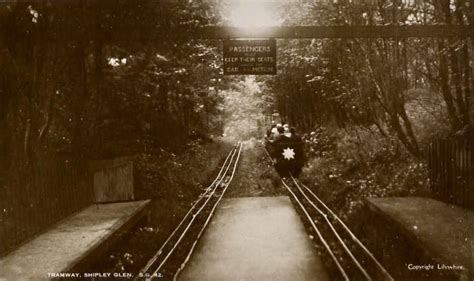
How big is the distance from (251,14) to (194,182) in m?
6.72


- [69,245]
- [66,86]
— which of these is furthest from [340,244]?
[66,86]

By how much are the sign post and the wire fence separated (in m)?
4.04

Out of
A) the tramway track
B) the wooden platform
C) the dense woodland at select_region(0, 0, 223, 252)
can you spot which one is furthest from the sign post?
the wooden platform

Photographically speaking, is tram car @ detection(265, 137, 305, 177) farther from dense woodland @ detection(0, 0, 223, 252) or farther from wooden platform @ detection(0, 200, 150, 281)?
wooden platform @ detection(0, 200, 150, 281)

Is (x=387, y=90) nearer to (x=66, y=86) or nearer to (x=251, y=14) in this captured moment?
(x=251, y=14)

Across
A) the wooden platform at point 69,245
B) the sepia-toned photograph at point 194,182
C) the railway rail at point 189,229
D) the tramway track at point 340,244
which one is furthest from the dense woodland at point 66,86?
the tramway track at point 340,244

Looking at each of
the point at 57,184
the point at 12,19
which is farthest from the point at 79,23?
the point at 57,184

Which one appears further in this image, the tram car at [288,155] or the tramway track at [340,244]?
the tram car at [288,155]

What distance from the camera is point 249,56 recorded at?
38.1 feet

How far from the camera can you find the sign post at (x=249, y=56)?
1155 cm

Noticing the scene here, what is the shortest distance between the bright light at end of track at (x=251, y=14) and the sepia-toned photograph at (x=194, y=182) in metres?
0.16

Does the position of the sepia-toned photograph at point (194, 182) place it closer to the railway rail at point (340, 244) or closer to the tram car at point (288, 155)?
the railway rail at point (340, 244)

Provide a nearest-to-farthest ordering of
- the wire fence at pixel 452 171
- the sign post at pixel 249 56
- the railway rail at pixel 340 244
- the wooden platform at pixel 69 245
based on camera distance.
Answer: the wooden platform at pixel 69 245 < the railway rail at pixel 340 244 < the wire fence at pixel 452 171 < the sign post at pixel 249 56

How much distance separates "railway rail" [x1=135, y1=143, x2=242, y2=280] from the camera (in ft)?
27.5
